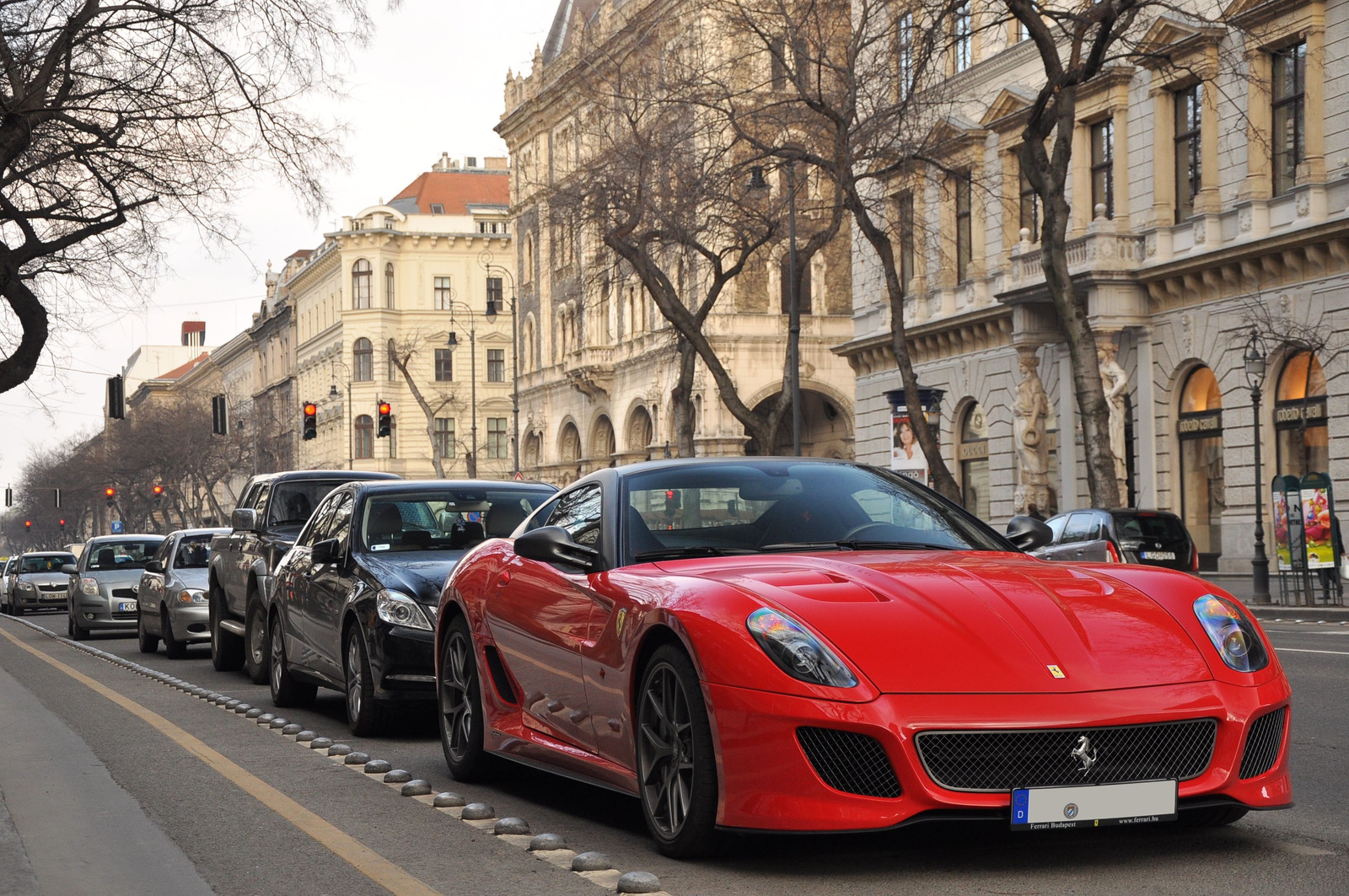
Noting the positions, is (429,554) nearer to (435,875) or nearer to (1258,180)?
(435,875)

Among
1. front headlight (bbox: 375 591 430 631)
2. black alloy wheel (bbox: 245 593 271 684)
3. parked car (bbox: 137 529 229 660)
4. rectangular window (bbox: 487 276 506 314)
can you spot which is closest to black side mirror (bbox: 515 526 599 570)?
front headlight (bbox: 375 591 430 631)

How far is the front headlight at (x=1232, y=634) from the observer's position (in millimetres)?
5996

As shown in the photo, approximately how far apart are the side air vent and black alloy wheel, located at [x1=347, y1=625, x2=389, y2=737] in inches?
113

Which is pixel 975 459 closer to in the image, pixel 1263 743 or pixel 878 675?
pixel 1263 743

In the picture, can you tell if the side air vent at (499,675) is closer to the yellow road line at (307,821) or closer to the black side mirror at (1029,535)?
the yellow road line at (307,821)

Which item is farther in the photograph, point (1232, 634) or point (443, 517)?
point (443, 517)

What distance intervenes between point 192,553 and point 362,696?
1183cm

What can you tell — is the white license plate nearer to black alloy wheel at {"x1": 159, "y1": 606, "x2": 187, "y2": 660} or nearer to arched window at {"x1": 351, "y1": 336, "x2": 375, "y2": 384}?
black alloy wheel at {"x1": 159, "y1": 606, "x2": 187, "y2": 660}

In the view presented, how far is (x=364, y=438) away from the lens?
348ft

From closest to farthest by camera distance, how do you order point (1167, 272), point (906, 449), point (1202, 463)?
point (906, 449) < point (1167, 272) < point (1202, 463)

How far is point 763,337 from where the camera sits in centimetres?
6231

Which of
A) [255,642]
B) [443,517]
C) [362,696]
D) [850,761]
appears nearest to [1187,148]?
[255,642]

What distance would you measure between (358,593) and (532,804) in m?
3.54

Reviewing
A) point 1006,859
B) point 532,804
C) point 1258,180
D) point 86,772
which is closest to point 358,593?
point 86,772
